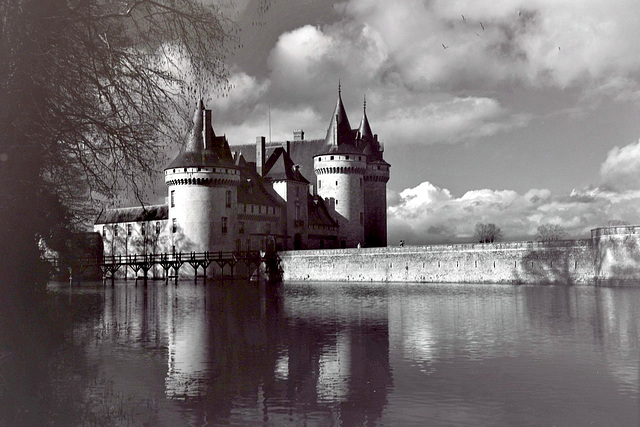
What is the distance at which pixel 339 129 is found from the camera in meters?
53.0

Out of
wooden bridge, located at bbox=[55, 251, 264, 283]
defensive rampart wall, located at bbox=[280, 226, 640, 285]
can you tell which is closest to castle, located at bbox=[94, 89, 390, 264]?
wooden bridge, located at bbox=[55, 251, 264, 283]

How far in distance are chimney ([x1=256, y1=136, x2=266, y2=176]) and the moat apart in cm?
3539

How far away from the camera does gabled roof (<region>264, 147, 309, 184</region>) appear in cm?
5081

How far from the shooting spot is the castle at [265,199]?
4616 cm

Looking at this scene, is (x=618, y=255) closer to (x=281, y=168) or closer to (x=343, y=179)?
(x=343, y=179)

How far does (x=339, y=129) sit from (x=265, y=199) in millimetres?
7676

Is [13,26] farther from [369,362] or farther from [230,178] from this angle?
[230,178]

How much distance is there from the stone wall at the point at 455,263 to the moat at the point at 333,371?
2004cm

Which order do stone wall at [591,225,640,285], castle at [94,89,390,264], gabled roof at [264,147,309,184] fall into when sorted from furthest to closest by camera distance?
gabled roof at [264,147,309,184] → castle at [94,89,390,264] → stone wall at [591,225,640,285]

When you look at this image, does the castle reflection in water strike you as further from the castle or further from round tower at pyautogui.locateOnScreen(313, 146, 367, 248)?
round tower at pyautogui.locateOnScreen(313, 146, 367, 248)

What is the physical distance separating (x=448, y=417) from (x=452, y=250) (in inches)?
1329

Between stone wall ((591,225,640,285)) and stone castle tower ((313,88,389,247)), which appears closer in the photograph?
stone wall ((591,225,640,285))

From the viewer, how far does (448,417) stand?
23.5ft

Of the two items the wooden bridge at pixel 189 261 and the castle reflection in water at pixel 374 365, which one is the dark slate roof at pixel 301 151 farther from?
the castle reflection in water at pixel 374 365
